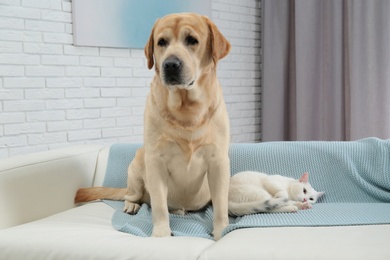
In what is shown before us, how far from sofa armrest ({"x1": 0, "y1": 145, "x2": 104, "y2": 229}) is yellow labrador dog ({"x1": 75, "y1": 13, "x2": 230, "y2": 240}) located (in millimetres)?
513

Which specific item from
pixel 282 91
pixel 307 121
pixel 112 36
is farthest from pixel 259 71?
pixel 112 36

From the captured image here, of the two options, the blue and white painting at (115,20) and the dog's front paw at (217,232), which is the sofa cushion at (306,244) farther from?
the blue and white painting at (115,20)

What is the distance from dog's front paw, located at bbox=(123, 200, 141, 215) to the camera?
6.79 feet

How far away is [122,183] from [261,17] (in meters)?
2.57

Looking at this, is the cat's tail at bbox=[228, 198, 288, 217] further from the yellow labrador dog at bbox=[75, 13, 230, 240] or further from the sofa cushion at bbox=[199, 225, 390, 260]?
the sofa cushion at bbox=[199, 225, 390, 260]

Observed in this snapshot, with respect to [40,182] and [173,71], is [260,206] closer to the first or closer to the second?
[173,71]

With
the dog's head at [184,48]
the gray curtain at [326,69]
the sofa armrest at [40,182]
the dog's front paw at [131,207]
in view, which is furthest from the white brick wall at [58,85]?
the dog's head at [184,48]

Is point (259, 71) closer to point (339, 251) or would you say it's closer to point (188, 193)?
point (188, 193)

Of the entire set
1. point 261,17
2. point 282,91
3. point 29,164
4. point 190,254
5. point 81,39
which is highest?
point 261,17

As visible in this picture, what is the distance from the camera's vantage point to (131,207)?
209cm

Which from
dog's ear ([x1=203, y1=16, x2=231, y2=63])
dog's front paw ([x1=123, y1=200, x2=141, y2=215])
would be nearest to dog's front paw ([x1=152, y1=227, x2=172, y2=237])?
dog's front paw ([x1=123, y1=200, x2=141, y2=215])

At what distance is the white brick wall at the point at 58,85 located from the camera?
2.88 m

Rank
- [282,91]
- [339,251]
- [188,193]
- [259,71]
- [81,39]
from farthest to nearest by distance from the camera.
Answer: [259,71], [282,91], [81,39], [188,193], [339,251]

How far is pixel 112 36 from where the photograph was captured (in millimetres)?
3338
